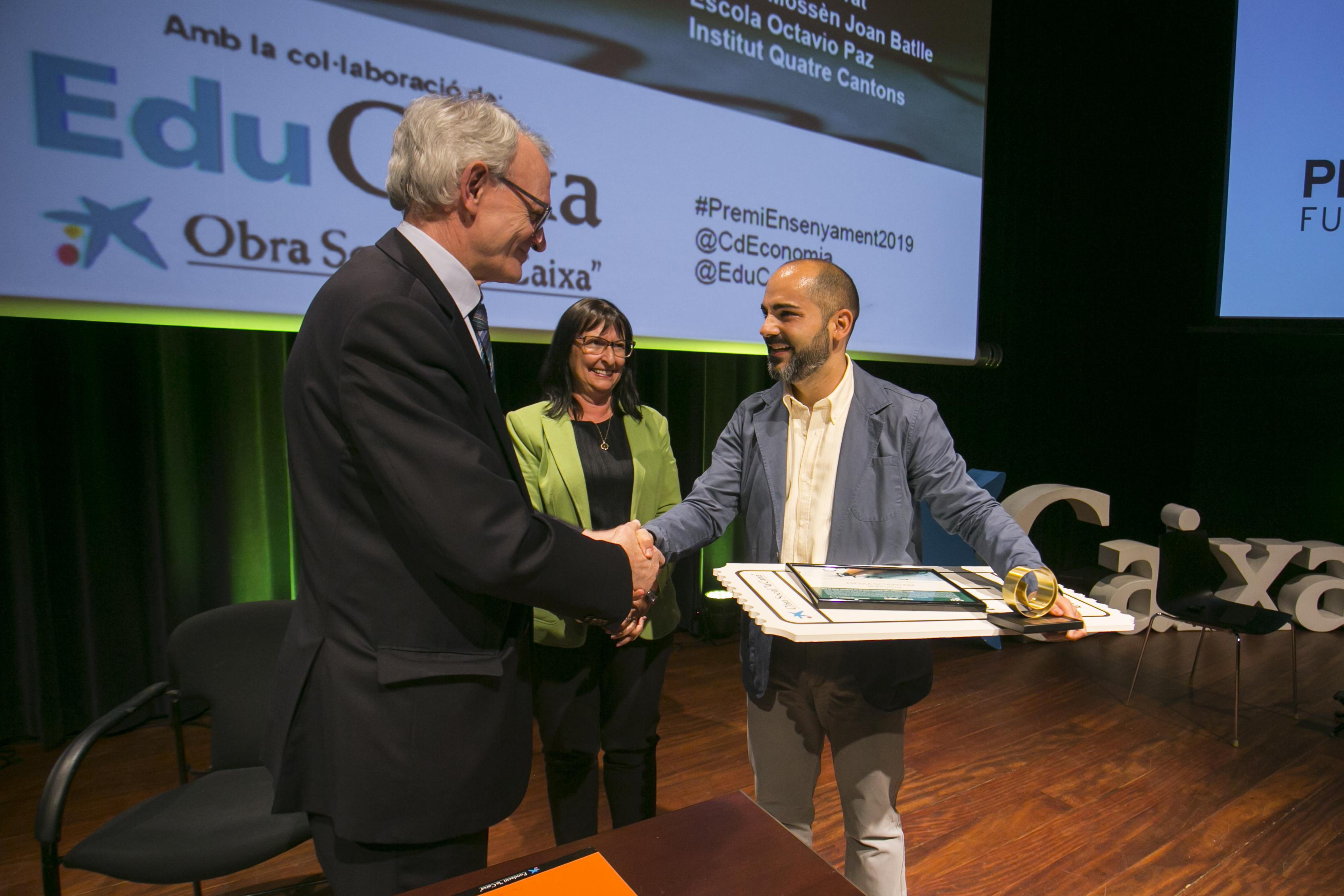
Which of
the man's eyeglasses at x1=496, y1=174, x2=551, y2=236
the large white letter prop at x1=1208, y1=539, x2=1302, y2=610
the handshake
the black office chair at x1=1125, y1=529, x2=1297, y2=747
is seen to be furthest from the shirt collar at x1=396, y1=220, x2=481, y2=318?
the large white letter prop at x1=1208, y1=539, x2=1302, y2=610

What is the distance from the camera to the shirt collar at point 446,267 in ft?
3.38

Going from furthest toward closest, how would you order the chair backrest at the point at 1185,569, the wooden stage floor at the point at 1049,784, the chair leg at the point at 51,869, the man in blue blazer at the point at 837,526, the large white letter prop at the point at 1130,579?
1. the large white letter prop at the point at 1130,579
2. the chair backrest at the point at 1185,569
3. the wooden stage floor at the point at 1049,784
4. the man in blue blazer at the point at 837,526
5. the chair leg at the point at 51,869

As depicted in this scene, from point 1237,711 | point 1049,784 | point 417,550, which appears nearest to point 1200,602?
point 1237,711

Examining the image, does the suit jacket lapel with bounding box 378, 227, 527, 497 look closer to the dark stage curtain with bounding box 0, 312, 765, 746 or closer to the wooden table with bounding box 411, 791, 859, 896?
the wooden table with bounding box 411, 791, 859, 896

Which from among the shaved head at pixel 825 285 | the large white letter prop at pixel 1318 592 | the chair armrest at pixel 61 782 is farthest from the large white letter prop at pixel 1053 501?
the chair armrest at pixel 61 782

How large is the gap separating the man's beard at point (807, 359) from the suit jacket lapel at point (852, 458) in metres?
0.12

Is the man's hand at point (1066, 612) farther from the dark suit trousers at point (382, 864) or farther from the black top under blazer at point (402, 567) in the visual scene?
the dark suit trousers at point (382, 864)

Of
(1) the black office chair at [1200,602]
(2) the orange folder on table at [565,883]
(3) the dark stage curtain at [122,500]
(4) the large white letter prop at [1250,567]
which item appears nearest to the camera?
(2) the orange folder on table at [565,883]

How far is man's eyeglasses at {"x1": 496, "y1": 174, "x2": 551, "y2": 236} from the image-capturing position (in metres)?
1.06

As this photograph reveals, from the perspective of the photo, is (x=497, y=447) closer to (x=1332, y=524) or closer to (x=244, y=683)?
(x=244, y=683)

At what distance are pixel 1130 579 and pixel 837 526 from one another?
3.63m

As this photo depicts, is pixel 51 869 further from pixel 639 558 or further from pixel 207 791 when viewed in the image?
pixel 639 558

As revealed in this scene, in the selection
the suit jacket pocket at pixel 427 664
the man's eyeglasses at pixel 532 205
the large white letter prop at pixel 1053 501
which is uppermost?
the man's eyeglasses at pixel 532 205

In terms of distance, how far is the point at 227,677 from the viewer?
6.00ft
